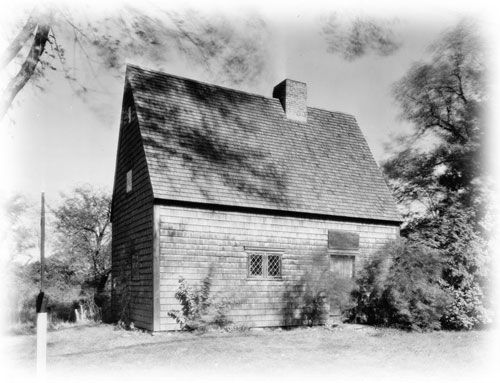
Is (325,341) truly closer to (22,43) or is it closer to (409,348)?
(409,348)

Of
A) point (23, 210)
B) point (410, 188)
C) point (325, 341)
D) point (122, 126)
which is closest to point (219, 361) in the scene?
point (325, 341)

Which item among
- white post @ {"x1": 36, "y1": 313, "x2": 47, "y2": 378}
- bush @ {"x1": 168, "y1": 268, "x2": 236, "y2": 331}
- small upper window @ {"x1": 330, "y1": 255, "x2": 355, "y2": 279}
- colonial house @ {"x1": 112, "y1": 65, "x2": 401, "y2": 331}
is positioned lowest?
bush @ {"x1": 168, "y1": 268, "x2": 236, "y2": 331}

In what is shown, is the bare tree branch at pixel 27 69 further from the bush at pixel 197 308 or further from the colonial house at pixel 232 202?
the bush at pixel 197 308

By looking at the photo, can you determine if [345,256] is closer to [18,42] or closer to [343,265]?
[343,265]

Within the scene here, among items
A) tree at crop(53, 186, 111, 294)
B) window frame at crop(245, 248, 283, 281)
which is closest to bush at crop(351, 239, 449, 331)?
window frame at crop(245, 248, 283, 281)

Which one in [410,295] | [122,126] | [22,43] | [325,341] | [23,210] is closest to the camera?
[22,43]

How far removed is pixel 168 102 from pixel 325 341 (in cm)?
969

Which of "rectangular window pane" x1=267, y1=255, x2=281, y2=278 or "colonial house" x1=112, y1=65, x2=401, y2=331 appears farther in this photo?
"rectangular window pane" x1=267, y1=255, x2=281, y2=278

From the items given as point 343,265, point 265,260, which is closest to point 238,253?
point 265,260

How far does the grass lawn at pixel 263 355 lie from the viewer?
29.1 ft

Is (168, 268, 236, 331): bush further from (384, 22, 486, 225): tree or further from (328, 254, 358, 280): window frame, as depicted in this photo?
(384, 22, 486, 225): tree

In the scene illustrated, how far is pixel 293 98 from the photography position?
69.1 ft

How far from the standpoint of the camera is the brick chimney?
20.8 meters

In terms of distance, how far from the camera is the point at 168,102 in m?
17.7
